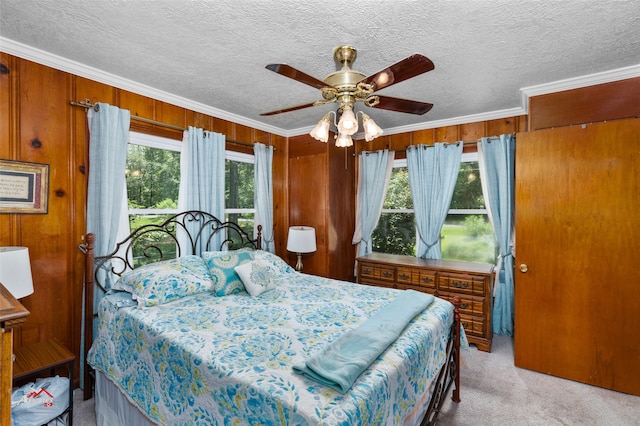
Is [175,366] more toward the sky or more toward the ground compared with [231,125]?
more toward the ground

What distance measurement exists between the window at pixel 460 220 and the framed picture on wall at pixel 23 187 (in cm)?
379

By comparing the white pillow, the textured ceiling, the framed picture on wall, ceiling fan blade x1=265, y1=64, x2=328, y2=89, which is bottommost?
the white pillow

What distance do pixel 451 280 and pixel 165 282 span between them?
2839 mm

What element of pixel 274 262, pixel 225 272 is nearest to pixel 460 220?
pixel 274 262

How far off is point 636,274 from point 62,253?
4.51 metres

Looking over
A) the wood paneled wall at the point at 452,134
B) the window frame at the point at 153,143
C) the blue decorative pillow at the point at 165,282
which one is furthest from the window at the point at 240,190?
the wood paneled wall at the point at 452,134

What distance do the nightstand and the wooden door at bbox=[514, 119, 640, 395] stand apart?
3616mm

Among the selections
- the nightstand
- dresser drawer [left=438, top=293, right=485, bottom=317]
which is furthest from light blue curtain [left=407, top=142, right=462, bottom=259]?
the nightstand

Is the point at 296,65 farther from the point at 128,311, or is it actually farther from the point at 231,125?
the point at 128,311

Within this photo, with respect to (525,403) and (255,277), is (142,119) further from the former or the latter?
(525,403)

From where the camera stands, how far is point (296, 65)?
2.39 meters

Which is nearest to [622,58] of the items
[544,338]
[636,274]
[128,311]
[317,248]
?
[636,274]

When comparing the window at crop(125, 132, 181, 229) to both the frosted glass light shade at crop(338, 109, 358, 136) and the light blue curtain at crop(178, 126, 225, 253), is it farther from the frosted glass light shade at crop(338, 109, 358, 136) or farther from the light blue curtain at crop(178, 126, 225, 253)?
the frosted glass light shade at crop(338, 109, 358, 136)

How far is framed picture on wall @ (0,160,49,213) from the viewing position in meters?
2.11
